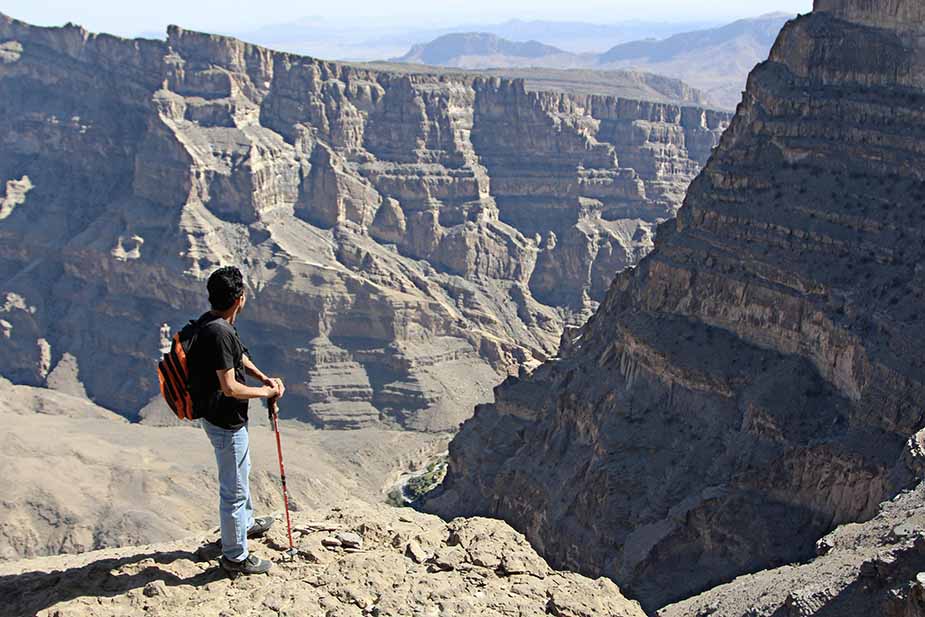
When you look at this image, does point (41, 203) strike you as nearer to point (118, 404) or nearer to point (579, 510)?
point (118, 404)

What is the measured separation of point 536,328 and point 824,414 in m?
82.3

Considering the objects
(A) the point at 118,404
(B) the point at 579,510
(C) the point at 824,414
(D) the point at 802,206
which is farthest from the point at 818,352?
(A) the point at 118,404

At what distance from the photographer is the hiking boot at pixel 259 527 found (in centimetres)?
1947

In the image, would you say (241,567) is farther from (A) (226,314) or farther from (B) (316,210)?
(B) (316,210)

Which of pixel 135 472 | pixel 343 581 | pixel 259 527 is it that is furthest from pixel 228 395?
pixel 135 472

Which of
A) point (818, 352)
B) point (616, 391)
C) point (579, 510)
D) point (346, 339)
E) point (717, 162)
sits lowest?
point (346, 339)

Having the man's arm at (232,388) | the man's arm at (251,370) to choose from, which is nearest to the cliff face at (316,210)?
the man's arm at (251,370)

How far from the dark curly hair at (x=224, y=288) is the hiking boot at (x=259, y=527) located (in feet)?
13.9

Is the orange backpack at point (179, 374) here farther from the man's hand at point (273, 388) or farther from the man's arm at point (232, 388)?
the man's hand at point (273, 388)

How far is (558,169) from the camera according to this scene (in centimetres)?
14612

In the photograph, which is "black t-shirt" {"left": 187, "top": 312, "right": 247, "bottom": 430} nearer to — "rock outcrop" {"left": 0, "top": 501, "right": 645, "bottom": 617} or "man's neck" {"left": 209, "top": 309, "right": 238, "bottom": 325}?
"man's neck" {"left": 209, "top": 309, "right": 238, "bottom": 325}

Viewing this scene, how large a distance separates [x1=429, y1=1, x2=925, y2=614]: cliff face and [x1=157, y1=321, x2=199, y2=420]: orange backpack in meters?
24.1

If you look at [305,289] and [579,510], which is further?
[305,289]

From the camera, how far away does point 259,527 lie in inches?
768
